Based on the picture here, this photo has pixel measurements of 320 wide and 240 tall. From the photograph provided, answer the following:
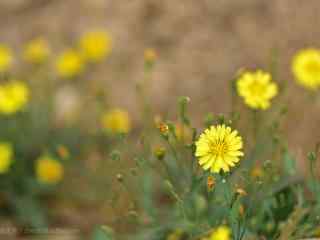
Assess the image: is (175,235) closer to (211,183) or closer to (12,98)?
(211,183)

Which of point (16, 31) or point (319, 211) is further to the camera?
point (16, 31)

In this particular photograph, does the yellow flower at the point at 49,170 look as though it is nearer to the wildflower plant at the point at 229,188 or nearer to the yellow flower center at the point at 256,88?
the wildflower plant at the point at 229,188

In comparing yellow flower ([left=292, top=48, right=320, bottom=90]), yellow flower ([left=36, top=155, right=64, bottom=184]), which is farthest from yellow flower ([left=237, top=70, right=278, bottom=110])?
yellow flower ([left=36, top=155, right=64, bottom=184])

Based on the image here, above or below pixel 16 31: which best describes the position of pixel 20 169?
below

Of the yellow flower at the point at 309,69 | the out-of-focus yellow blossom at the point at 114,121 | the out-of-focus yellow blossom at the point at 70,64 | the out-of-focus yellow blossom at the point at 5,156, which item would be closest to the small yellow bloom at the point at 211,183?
the yellow flower at the point at 309,69

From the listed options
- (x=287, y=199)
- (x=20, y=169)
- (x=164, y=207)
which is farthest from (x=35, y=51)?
(x=287, y=199)

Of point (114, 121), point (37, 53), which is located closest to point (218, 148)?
point (114, 121)

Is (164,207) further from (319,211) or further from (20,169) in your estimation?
(319,211)
